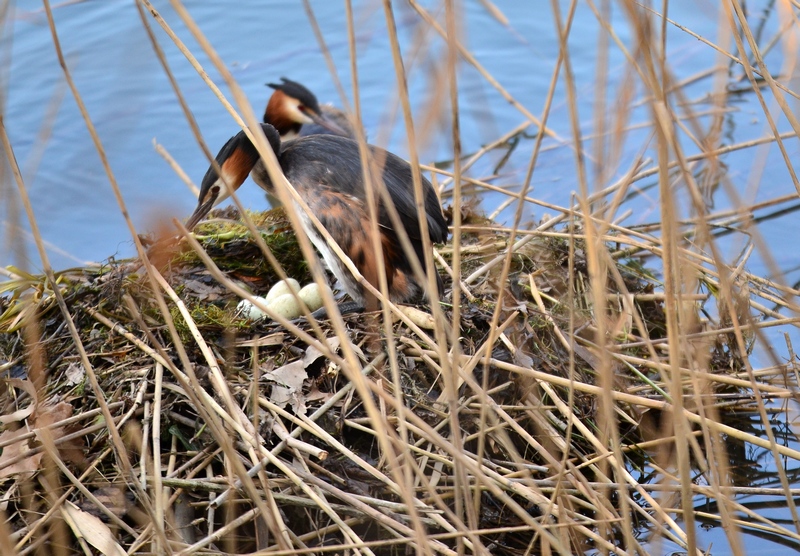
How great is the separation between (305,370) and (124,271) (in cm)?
93

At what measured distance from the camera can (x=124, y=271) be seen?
3.26 m

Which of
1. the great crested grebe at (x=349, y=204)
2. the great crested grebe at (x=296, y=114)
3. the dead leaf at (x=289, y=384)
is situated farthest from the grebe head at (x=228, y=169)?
the great crested grebe at (x=296, y=114)

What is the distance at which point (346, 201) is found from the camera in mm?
3209

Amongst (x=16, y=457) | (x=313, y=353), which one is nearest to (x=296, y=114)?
(x=313, y=353)

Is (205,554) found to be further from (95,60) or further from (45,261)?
(95,60)

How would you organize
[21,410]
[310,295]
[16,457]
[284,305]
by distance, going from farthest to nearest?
[310,295] < [284,305] < [21,410] < [16,457]

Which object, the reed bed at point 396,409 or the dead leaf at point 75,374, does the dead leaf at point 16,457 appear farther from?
the dead leaf at point 75,374

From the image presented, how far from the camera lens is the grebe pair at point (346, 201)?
124 inches

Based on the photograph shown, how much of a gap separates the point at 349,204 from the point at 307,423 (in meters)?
0.96

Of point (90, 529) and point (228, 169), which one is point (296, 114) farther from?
point (90, 529)

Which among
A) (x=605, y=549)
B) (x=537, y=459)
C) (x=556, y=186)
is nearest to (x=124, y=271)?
(x=537, y=459)

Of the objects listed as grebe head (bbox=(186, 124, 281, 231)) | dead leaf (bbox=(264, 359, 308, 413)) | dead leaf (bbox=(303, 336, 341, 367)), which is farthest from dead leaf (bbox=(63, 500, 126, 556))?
grebe head (bbox=(186, 124, 281, 231))

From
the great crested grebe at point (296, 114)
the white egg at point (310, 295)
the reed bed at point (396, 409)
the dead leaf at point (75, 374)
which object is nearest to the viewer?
the reed bed at point (396, 409)

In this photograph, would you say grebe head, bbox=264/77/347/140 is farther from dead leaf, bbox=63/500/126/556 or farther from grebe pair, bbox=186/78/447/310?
dead leaf, bbox=63/500/126/556
